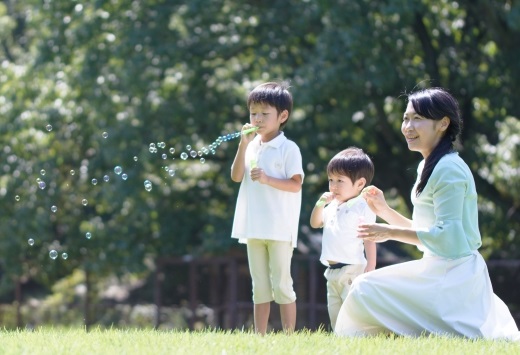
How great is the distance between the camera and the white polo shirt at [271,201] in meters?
7.17

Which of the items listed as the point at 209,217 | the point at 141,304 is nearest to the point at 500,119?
the point at 209,217

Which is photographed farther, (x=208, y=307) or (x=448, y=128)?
(x=208, y=307)

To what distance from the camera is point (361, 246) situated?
7.14 m

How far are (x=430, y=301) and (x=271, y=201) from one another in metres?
1.30

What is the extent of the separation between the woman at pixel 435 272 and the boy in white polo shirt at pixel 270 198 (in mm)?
711

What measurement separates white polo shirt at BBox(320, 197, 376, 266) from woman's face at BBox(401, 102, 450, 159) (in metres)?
0.59

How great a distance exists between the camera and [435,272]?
6.46 meters

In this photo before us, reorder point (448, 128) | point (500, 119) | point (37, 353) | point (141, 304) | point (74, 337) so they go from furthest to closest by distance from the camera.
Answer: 1. point (141, 304)
2. point (500, 119)
3. point (448, 128)
4. point (74, 337)
5. point (37, 353)

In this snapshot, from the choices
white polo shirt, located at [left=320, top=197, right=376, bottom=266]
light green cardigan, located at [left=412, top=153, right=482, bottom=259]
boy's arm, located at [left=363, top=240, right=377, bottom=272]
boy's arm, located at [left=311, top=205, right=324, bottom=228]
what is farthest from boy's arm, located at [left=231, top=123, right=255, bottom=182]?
light green cardigan, located at [left=412, top=153, right=482, bottom=259]

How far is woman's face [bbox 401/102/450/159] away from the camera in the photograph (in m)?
6.64

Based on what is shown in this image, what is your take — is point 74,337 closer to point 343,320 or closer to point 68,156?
point 343,320

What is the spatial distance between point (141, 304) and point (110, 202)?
4093mm

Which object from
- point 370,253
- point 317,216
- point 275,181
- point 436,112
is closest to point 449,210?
point 436,112

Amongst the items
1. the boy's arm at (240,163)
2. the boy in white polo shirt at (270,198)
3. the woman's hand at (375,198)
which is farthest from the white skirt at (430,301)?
the boy's arm at (240,163)
